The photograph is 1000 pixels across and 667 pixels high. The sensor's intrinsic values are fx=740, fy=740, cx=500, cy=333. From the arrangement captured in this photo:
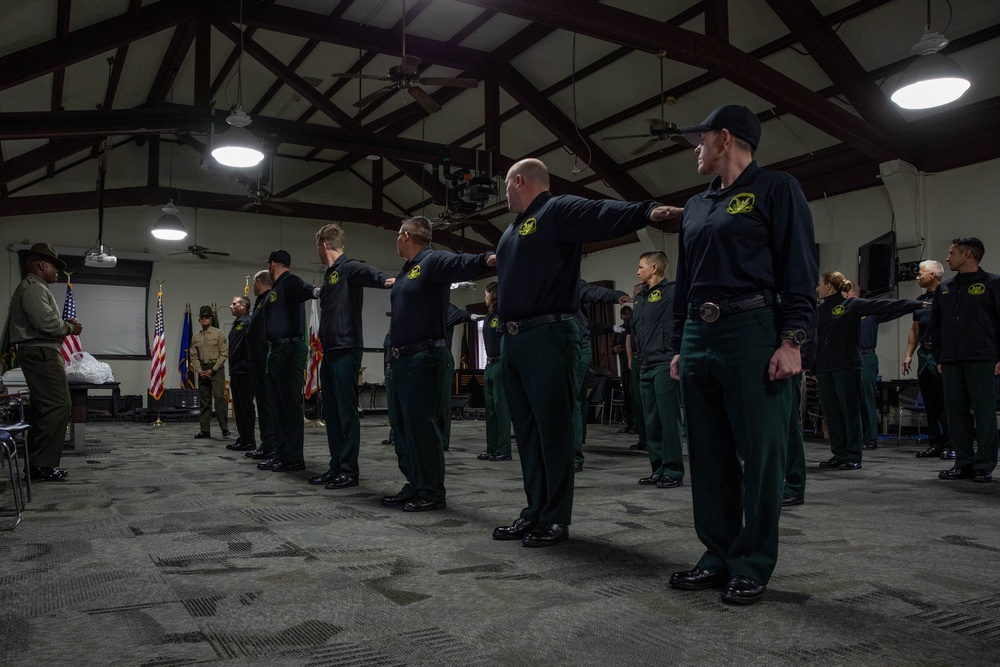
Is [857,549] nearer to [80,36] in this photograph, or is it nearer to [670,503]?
[670,503]

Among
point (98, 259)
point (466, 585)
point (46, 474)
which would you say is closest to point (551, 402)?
point (466, 585)

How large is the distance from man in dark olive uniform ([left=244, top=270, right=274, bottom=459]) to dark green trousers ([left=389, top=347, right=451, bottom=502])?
2469mm

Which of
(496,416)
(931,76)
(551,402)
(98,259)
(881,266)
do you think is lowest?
(496,416)

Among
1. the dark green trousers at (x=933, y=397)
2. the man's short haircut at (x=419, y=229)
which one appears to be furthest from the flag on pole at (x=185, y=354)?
the dark green trousers at (x=933, y=397)

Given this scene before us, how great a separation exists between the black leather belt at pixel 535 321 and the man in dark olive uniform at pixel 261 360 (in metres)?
3.39

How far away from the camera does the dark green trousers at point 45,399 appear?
187 inches

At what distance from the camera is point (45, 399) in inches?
187

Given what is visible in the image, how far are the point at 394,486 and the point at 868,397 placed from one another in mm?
5061

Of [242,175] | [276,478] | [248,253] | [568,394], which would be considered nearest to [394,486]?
[276,478]

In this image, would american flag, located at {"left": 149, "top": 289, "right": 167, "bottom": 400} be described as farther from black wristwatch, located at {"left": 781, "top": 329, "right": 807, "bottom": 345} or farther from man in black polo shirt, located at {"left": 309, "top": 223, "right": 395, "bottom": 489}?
black wristwatch, located at {"left": 781, "top": 329, "right": 807, "bottom": 345}

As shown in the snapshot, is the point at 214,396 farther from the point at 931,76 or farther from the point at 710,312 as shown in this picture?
the point at 931,76

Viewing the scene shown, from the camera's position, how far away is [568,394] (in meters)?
2.75

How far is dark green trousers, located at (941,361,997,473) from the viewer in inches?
183

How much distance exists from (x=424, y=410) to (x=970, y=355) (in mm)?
3574
